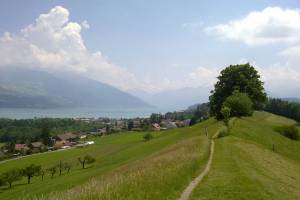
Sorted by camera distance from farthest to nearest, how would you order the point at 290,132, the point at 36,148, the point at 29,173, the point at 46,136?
the point at 46,136 < the point at 36,148 < the point at 29,173 < the point at 290,132

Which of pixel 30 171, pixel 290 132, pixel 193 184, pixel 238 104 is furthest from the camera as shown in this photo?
pixel 30 171

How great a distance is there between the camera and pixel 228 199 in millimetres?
16547

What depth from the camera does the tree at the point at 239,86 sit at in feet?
254

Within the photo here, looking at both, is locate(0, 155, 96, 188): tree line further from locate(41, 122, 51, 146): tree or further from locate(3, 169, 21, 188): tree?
locate(41, 122, 51, 146): tree

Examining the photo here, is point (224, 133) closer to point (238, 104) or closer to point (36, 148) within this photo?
point (238, 104)

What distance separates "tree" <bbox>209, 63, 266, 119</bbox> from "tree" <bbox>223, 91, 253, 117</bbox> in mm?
9539

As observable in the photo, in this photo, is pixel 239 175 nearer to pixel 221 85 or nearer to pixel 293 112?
pixel 221 85

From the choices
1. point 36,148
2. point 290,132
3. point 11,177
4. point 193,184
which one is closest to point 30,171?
point 11,177

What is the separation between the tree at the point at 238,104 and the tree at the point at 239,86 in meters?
9.54

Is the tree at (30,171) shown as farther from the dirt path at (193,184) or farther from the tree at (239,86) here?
the dirt path at (193,184)

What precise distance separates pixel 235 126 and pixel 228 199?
122 ft

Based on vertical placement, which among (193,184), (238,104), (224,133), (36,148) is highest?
(238,104)

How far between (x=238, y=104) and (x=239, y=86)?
13.6 metres

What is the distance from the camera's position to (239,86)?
3061 inches
